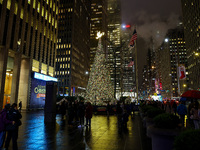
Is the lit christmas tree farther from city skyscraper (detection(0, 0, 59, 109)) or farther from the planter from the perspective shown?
the planter

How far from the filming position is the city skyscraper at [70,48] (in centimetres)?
8650

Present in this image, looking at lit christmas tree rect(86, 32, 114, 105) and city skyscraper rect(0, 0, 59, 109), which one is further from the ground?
city skyscraper rect(0, 0, 59, 109)

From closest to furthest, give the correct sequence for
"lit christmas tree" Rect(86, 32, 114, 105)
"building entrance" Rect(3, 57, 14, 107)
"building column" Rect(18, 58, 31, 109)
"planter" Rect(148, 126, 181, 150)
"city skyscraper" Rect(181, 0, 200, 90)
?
"planter" Rect(148, 126, 181, 150), "lit christmas tree" Rect(86, 32, 114, 105), "building entrance" Rect(3, 57, 14, 107), "building column" Rect(18, 58, 31, 109), "city skyscraper" Rect(181, 0, 200, 90)

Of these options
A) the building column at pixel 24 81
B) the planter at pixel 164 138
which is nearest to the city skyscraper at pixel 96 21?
the building column at pixel 24 81

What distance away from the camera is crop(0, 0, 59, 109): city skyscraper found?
988 inches

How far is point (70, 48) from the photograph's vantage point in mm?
87625

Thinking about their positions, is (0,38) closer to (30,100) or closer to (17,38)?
(17,38)

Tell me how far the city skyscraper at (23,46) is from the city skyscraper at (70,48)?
4749 centimetres

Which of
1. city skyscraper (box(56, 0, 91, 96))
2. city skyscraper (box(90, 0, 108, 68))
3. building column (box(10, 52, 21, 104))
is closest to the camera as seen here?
building column (box(10, 52, 21, 104))

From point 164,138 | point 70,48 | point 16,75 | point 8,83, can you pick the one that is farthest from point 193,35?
point 164,138

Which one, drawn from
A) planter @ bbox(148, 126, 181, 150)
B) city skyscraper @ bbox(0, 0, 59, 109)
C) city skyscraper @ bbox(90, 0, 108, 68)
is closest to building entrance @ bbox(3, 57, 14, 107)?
city skyscraper @ bbox(0, 0, 59, 109)

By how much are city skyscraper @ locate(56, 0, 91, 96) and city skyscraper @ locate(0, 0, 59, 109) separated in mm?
47492

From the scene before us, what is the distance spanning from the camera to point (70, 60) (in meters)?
87.1

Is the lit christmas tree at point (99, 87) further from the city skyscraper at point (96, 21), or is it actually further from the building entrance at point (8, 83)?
the city skyscraper at point (96, 21)
